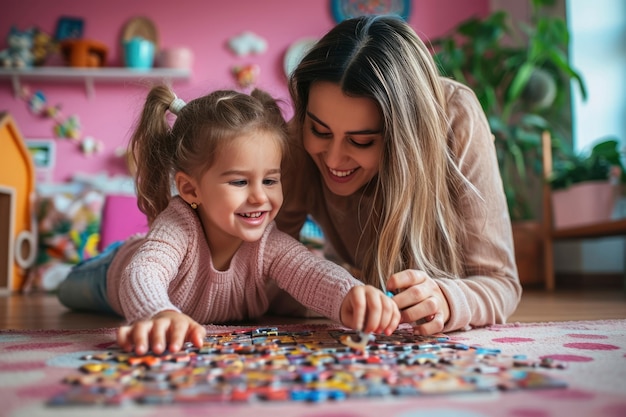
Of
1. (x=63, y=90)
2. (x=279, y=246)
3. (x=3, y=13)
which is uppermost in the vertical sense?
(x=3, y=13)

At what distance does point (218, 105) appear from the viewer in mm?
1122

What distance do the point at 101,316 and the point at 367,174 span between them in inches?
30.7

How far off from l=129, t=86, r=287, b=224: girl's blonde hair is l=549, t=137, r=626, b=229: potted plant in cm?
173

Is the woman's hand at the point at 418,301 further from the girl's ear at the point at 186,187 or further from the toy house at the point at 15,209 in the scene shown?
the toy house at the point at 15,209

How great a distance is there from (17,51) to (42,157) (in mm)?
577

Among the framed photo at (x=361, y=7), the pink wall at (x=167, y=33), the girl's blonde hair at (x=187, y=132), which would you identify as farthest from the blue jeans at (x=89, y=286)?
the framed photo at (x=361, y=7)

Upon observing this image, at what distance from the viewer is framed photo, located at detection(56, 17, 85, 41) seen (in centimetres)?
339

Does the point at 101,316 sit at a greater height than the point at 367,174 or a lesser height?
lesser

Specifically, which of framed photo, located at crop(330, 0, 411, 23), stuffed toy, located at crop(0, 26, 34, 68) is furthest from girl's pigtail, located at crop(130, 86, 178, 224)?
framed photo, located at crop(330, 0, 411, 23)

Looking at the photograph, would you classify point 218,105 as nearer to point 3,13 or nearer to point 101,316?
point 101,316

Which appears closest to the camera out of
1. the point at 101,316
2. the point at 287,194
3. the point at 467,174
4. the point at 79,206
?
the point at 467,174

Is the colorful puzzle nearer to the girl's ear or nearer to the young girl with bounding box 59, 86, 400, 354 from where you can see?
the young girl with bounding box 59, 86, 400, 354

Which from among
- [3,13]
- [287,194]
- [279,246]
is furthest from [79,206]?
[279,246]

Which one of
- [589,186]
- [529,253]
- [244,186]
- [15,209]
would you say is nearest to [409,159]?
[244,186]
